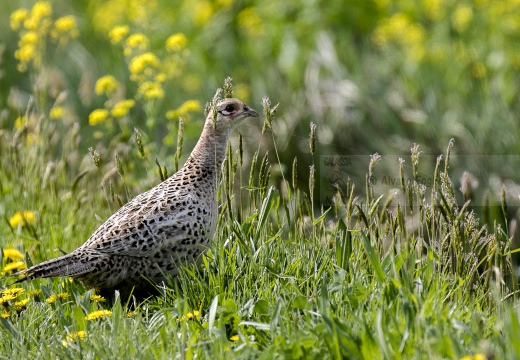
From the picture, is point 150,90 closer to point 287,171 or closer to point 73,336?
point 287,171

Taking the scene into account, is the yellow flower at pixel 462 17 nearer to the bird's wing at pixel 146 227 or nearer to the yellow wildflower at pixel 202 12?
the yellow wildflower at pixel 202 12

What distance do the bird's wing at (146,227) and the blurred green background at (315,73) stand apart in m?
1.78

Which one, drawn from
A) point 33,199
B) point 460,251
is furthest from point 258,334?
point 33,199

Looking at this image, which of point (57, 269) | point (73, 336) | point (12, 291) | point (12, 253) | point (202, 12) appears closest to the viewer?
point (73, 336)

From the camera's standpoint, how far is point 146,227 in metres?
4.87

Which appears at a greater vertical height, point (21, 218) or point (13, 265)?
point (21, 218)

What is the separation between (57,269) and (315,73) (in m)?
5.43

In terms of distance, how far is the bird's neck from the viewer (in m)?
5.27

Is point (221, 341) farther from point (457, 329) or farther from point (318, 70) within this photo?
point (318, 70)

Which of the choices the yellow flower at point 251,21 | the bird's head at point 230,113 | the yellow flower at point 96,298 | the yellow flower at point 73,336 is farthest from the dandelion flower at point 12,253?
the yellow flower at point 251,21

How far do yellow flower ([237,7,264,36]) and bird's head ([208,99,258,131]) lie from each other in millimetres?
6134

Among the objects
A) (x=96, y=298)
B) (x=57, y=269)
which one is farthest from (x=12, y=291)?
(x=96, y=298)

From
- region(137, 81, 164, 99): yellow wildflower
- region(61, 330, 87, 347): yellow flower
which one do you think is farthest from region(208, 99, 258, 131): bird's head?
region(61, 330, 87, 347): yellow flower

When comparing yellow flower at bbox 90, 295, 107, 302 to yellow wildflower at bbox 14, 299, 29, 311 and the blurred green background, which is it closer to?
yellow wildflower at bbox 14, 299, 29, 311
